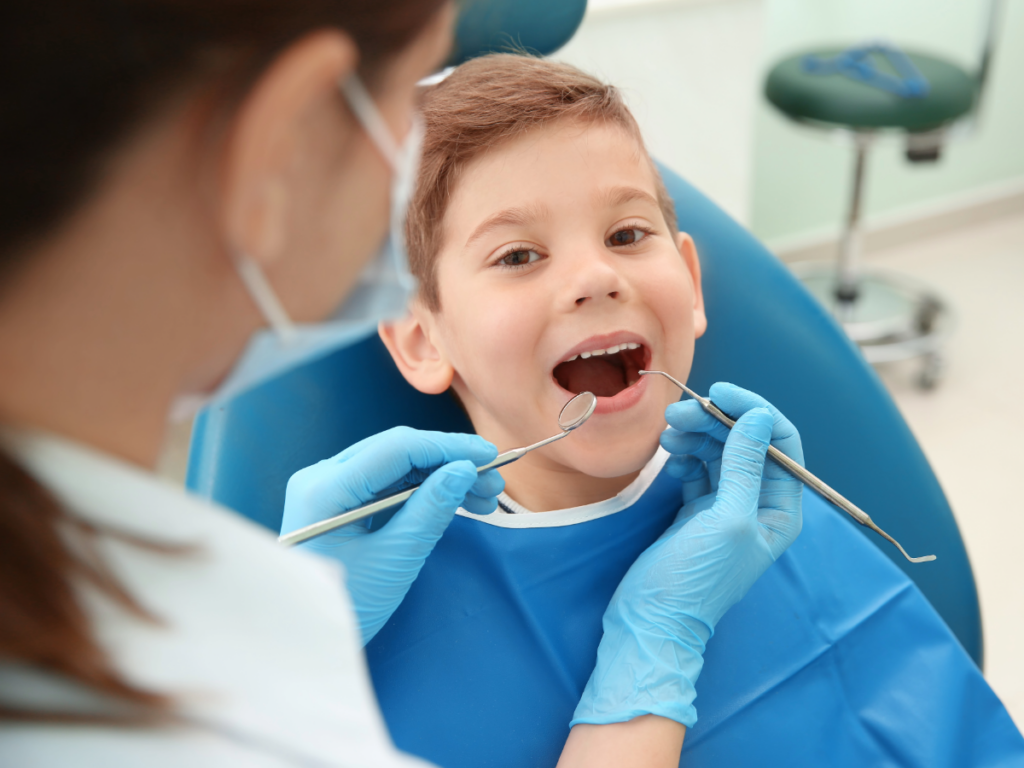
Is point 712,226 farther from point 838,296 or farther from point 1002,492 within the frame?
point 838,296

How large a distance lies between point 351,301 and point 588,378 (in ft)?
2.12

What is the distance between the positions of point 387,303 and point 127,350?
0.67 feet

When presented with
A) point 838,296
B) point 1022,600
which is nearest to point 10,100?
point 1022,600

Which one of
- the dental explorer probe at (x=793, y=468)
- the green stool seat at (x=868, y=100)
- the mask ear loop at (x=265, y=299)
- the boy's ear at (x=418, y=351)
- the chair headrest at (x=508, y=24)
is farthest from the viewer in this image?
the green stool seat at (x=868, y=100)

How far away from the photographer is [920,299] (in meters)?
3.13

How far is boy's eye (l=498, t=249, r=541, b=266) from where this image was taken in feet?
3.66

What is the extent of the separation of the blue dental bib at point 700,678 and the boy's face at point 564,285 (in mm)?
128

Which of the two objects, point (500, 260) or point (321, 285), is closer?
point (321, 285)

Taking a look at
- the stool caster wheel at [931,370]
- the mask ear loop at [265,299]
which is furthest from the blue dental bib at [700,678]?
the stool caster wheel at [931,370]

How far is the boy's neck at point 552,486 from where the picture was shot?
47.7 inches

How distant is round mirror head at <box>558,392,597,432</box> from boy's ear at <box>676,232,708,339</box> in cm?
27

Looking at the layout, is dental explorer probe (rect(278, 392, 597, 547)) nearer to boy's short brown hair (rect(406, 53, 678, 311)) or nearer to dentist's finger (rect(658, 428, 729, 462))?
dentist's finger (rect(658, 428, 729, 462))

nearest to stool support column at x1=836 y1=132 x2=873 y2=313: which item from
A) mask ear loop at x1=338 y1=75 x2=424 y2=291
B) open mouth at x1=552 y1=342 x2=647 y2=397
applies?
A: open mouth at x1=552 y1=342 x2=647 y2=397

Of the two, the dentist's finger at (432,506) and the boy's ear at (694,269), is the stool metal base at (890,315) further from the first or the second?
the dentist's finger at (432,506)
